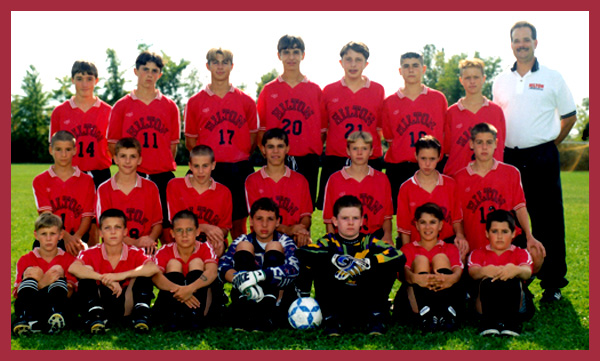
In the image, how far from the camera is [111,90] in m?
51.7

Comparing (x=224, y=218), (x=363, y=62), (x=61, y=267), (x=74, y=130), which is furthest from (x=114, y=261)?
(x=363, y=62)

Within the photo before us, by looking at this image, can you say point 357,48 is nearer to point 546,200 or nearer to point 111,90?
point 546,200

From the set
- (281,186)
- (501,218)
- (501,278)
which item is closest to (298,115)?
(281,186)

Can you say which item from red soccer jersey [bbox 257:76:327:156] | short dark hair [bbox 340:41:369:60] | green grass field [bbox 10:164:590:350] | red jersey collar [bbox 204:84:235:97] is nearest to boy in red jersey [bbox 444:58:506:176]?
short dark hair [bbox 340:41:369:60]

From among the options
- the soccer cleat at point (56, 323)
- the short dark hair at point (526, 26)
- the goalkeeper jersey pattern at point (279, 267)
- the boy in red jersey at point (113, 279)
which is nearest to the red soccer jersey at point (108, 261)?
the boy in red jersey at point (113, 279)

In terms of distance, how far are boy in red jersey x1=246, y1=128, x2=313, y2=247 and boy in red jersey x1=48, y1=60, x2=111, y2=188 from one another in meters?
1.79

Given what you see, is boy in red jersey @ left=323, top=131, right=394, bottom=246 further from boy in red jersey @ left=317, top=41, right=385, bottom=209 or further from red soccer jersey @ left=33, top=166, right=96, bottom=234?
red soccer jersey @ left=33, top=166, right=96, bottom=234

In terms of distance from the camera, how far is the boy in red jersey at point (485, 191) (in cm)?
551

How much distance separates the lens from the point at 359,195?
18.8 ft

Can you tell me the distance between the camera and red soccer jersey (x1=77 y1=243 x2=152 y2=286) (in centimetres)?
502

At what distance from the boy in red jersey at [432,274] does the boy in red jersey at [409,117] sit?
0.97 metres

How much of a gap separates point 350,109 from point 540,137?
6.87 ft

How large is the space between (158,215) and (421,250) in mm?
2716

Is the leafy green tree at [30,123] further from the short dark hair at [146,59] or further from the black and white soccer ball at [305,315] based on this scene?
the black and white soccer ball at [305,315]
